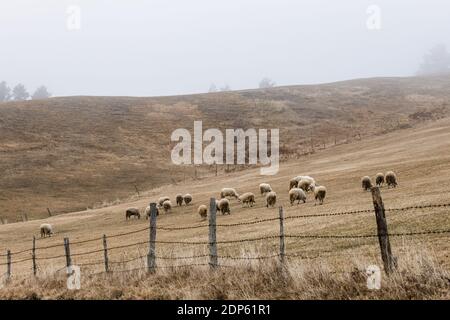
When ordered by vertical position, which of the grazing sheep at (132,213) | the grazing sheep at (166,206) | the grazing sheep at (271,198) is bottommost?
the grazing sheep at (132,213)

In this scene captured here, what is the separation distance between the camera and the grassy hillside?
70.6 m

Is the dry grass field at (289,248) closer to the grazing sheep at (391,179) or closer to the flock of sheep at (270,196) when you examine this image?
the flock of sheep at (270,196)

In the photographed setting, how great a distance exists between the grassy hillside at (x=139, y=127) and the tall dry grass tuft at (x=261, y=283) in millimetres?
46306

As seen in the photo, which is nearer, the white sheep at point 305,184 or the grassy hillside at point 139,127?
the white sheep at point 305,184

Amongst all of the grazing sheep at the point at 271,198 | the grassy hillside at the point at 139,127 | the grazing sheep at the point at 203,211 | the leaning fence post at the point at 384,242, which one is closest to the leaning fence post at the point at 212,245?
the leaning fence post at the point at 384,242

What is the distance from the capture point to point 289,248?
790 inches

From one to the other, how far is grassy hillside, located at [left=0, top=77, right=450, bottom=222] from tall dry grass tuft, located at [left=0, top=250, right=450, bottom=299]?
46306 mm

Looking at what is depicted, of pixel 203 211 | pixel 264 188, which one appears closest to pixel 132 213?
pixel 203 211

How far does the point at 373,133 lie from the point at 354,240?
68442 millimetres

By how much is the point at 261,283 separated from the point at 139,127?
87860 millimetres

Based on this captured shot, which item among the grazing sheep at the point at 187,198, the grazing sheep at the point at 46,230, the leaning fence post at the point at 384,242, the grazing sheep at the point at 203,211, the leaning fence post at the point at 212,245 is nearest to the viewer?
the leaning fence post at the point at 384,242

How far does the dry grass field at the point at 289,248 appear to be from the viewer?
444 inches

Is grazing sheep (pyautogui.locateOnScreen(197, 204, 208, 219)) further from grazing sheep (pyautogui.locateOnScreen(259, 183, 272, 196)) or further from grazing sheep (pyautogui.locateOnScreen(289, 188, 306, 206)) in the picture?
grazing sheep (pyautogui.locateOnScreen(259, 183, 272, 196))
